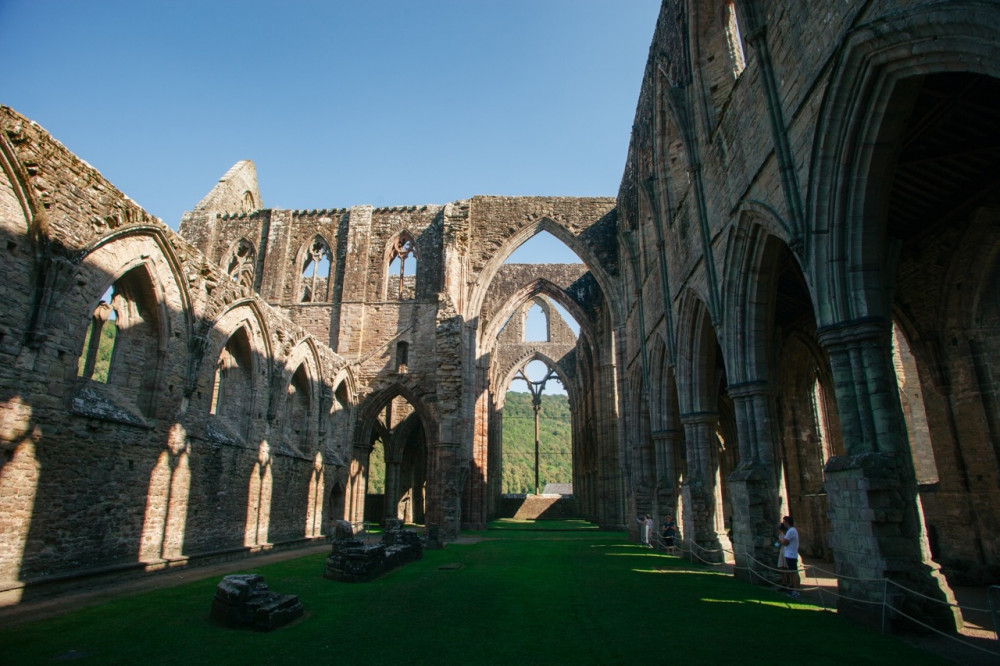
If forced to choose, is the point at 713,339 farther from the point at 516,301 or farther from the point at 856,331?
the point at 516,301

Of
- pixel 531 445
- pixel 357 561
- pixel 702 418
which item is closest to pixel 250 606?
pixel 357 561

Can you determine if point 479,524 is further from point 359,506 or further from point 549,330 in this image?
point 549,330

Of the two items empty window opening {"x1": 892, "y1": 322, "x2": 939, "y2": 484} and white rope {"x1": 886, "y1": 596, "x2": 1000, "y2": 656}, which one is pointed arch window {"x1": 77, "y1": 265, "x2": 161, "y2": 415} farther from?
empty window opening {"x1": 892, "y1": 322, "x2": 939, "y2": 484}

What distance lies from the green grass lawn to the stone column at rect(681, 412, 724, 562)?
2.45 metres

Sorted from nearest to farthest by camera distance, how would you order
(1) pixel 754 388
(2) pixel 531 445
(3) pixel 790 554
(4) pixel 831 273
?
1. (4) pixel 831 273
2. (3) pixel 790 554
3. (1) pixel 754 388
4. (2) pixel 531 445

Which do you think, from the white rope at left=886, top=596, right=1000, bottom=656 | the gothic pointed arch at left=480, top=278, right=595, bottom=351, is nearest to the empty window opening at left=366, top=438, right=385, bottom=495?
the gothic pointed arch at left=480, top=278, right=595, bottom=351

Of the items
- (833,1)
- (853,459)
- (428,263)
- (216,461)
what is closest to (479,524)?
(428,263)

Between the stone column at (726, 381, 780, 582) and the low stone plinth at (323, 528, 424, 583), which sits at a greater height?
the stone column at (726, 381, 780, 582)

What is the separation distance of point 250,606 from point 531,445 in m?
69.9

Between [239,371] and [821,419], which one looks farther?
[239,371]

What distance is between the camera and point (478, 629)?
5402mm

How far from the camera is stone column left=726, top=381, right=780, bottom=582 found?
812 centimetres

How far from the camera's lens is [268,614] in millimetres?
5398

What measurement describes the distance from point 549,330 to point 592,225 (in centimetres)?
1531
